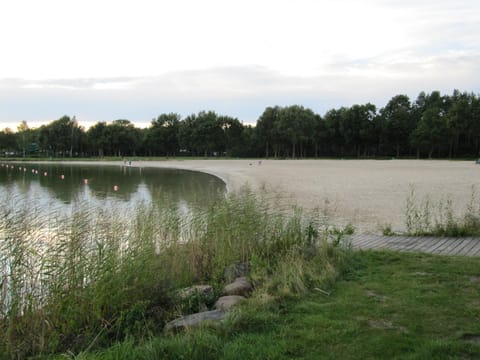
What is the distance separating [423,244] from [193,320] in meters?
5.66

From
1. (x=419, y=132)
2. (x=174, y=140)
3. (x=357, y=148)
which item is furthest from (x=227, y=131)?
(x=419, y=132)

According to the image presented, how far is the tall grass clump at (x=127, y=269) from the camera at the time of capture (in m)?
4.57

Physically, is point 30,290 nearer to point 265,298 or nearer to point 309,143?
point 265,298

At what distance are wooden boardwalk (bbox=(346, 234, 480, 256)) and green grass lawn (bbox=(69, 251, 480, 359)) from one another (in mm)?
1914

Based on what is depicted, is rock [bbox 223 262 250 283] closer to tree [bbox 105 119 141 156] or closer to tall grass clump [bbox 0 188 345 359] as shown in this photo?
tall grass clump [bbox 0 188 345 359]

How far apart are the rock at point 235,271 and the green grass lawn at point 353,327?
4.84 feet

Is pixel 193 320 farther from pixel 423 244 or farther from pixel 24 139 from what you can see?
pixel 24 139

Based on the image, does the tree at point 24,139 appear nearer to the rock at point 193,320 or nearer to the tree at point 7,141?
the tree at point 7,141

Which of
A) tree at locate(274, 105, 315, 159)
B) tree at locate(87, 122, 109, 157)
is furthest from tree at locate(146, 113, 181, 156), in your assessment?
tree at locate(274, 105, 315, 159)

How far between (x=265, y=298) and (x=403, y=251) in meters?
3.87

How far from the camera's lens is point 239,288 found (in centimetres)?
531

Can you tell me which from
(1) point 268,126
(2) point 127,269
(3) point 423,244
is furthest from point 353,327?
(1) point 268,126

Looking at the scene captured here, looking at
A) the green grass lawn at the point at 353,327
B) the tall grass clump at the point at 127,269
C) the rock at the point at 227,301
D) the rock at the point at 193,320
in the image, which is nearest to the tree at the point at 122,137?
the tall grass clump at the point at 127,269

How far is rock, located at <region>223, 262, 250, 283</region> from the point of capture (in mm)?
6053
